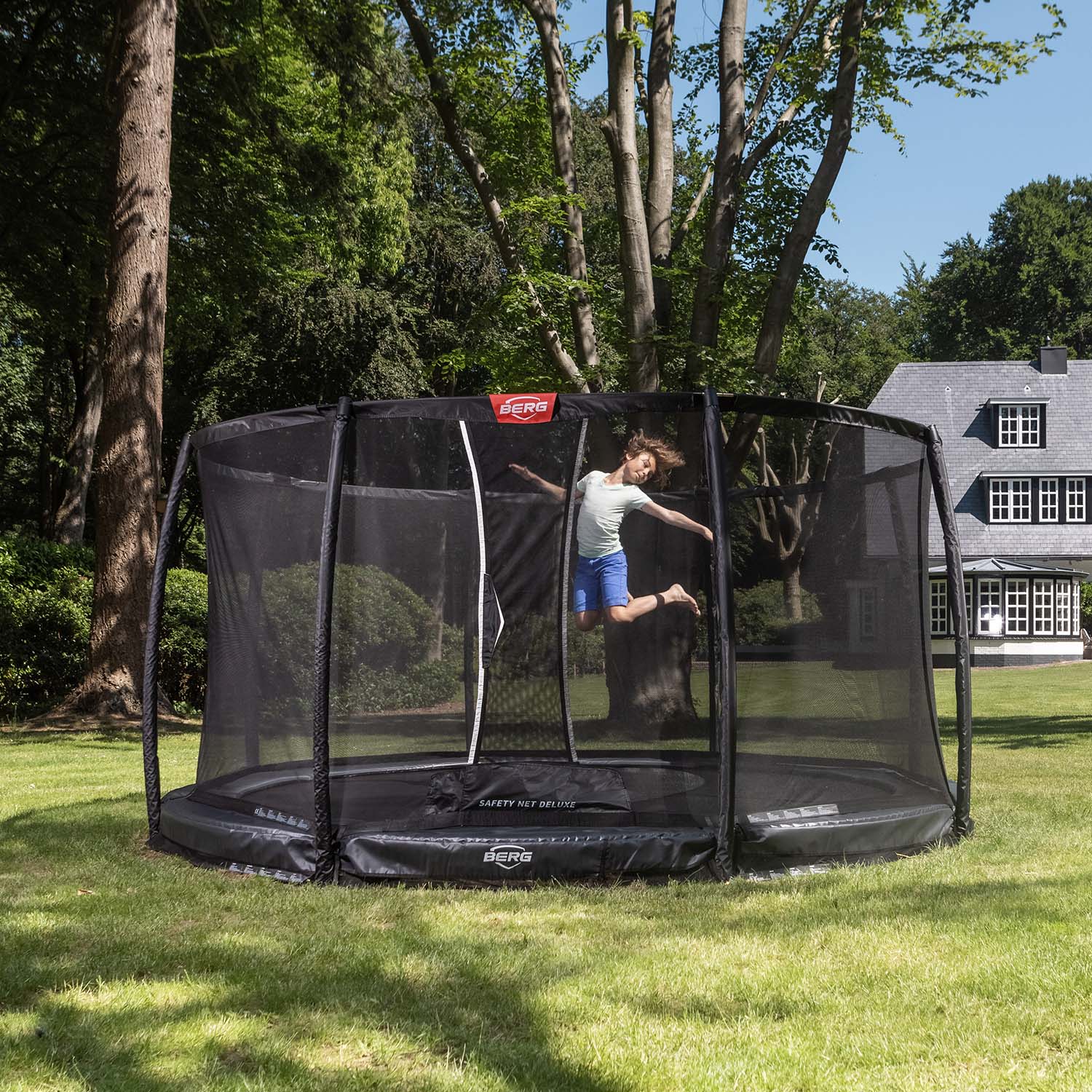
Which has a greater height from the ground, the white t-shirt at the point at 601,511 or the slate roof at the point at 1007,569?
the white t-shirt at the point at 601,511

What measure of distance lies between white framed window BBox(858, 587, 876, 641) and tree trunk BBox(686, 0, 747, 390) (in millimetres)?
6066

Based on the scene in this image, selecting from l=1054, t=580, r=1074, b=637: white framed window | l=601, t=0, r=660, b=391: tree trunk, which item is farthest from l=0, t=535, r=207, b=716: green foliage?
l=1054, t=580, r=1074, b=637: white framed window

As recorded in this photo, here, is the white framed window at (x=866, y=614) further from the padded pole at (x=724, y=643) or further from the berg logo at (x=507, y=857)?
the berg logo at (x=507, y=857)

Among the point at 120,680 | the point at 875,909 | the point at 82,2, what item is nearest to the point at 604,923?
the point at 875,909

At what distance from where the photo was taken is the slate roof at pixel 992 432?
33156 millimetres

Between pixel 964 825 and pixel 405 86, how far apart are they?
63.1 feet

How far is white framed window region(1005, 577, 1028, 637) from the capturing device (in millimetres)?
31547

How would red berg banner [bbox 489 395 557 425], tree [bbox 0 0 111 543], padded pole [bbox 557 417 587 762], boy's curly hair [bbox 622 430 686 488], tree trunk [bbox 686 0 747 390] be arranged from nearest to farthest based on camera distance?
1. red berg banner [bbox 489 395 557 425]
2. boy's curly hair [bbox 622 430 686 488]
3. padded pole [bbox 557 417 587 762]
4. tree trunk [bbox 686 0 747 390]
5. tree [bbox 0 0 111 543]

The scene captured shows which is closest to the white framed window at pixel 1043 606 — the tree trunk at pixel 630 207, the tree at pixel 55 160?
the tree trunk at pixel 630 207

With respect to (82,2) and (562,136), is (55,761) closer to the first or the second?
(562,136)

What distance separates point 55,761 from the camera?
938 cm

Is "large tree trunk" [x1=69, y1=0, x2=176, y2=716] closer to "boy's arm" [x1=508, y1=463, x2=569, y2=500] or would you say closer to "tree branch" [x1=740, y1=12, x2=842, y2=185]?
"tree branch" [x1=740, y1=12, x2=842, y2=185]

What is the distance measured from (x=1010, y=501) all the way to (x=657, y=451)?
30817 mm

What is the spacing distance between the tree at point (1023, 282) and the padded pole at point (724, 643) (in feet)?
140
